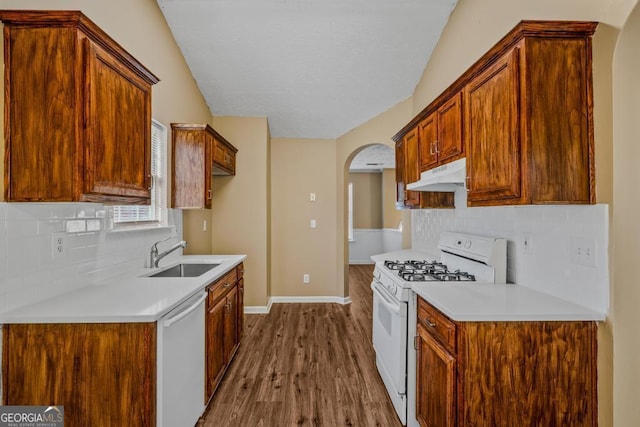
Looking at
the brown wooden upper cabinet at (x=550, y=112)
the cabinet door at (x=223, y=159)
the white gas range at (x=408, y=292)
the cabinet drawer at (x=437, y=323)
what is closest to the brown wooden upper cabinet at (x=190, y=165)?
the cabinet door at (x=223, y=159)

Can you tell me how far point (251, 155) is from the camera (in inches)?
167

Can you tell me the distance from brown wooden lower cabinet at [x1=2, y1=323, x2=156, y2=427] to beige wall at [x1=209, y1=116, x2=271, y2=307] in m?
2.79

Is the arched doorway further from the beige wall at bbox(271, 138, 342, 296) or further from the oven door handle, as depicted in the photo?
the oven door handle

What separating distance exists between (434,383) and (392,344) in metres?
0.56

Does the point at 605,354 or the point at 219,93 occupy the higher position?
the point at 219,93

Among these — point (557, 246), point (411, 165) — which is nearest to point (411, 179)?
point (411, 165)

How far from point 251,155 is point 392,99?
189 centimetres

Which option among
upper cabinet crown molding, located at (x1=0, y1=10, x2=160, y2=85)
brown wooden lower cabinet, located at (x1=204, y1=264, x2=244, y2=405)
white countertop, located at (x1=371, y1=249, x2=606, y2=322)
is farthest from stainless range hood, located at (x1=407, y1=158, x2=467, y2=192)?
upper cabinet crown molding, located at (x1=0, y1=10, x2=160, y2=85)

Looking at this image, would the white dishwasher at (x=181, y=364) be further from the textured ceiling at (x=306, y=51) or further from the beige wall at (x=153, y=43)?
the textured ceiling at (x=306, y=51)

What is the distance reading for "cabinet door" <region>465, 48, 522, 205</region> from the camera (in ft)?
4.92

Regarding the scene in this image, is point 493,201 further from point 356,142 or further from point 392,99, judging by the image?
point 356,142

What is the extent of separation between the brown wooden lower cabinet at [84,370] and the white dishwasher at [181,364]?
0.07 meters

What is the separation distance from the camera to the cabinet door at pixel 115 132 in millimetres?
1495

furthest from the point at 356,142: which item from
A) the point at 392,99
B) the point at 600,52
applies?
the point at 600,52
